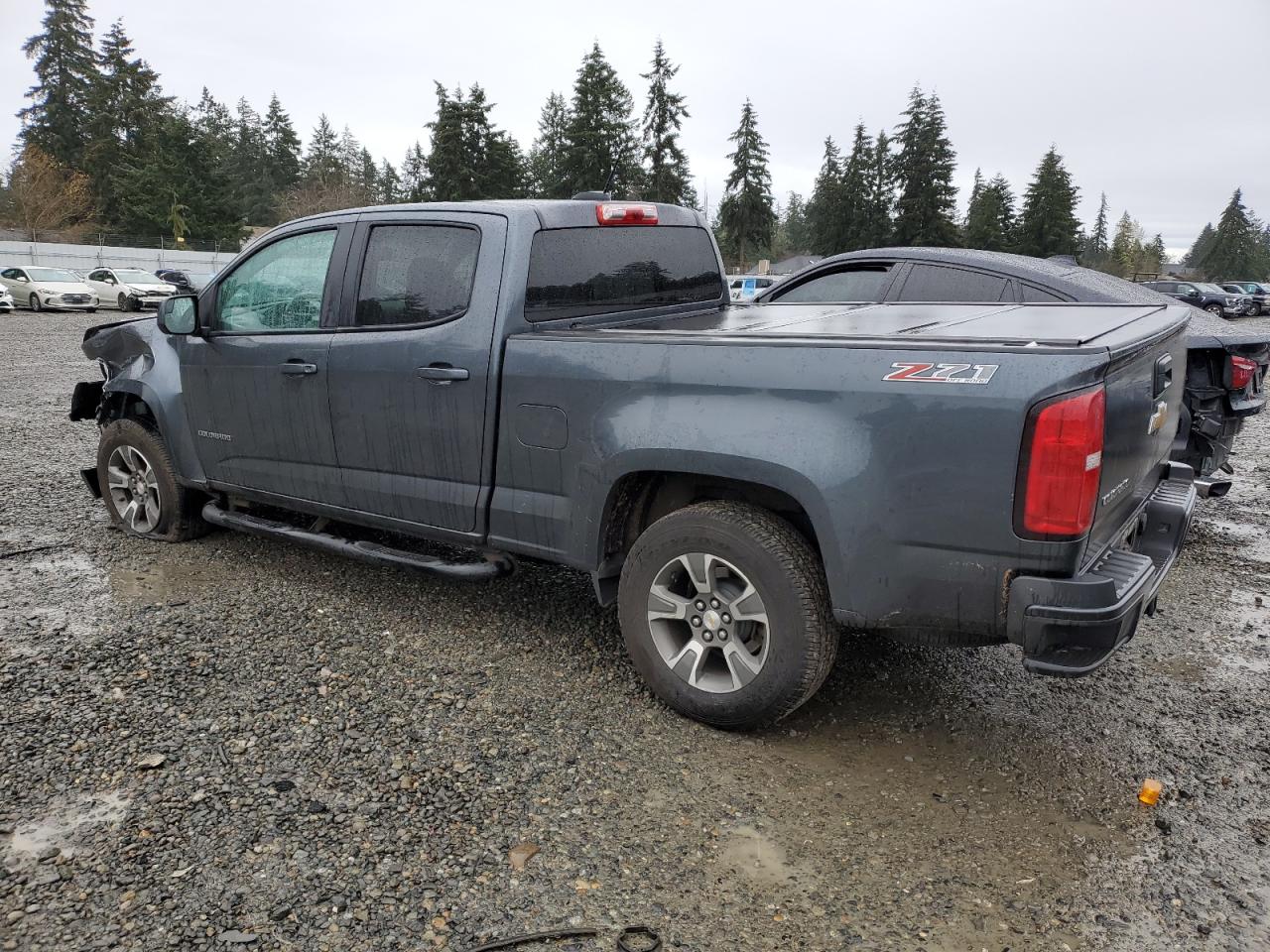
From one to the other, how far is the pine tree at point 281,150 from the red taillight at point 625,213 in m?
89.6

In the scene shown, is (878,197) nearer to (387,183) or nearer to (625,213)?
(387,183)

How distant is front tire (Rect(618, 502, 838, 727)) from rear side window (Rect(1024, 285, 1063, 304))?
11.4 ft

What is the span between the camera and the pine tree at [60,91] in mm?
64188

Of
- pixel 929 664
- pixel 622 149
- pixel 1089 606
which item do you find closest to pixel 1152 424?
pixel 1089 606

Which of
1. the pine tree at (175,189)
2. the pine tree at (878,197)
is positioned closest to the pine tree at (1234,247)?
the pine tree at (878,197)

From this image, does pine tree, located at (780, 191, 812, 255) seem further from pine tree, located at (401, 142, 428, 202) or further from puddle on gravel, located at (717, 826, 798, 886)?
puddle on gravel, located at (717, 826, 798, 886)

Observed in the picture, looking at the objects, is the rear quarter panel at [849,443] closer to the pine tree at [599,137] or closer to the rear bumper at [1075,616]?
the rear bumper at [1075,616]

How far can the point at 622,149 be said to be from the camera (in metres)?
63.9

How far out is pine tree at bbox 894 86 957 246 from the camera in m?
65.9

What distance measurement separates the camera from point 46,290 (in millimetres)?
27312

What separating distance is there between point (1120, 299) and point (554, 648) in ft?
13.7

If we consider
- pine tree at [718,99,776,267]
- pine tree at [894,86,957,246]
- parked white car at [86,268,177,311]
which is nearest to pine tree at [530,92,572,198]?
pine tree at [718,99,776,267]

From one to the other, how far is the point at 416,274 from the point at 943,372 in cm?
240

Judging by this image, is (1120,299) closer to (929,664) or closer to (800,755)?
(929,664)
